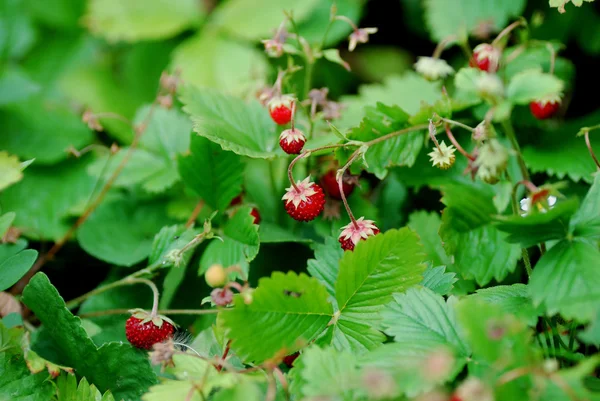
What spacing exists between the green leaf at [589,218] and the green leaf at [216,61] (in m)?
1.24

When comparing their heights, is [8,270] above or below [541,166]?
below

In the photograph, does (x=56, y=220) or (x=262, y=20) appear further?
(x=262, y=20)

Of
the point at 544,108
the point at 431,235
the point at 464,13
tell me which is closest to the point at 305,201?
the point at 431,235

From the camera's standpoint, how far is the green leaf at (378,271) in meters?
0.95

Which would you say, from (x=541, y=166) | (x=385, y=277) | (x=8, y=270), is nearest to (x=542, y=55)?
(x=541, y=166)

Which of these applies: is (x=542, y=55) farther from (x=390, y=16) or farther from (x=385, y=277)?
(x=390, y=16)

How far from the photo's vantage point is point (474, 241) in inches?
44.7

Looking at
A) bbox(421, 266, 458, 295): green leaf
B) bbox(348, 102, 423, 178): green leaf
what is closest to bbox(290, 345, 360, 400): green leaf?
bbox(421, 266, 458, 295): green leaf

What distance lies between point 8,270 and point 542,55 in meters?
1.29

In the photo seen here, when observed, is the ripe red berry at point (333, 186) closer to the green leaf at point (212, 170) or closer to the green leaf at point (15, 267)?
the green leaf at point (212, 170)

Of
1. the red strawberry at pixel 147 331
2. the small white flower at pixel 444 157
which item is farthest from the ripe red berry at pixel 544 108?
the red strawberry at pixel 147 331

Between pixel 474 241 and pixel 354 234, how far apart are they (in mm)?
256

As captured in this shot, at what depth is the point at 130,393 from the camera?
1.05m

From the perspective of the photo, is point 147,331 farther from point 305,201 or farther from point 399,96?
point 399,96
